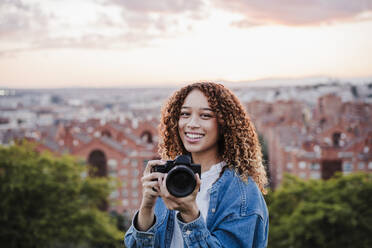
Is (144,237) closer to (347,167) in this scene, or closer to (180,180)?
(180,180)

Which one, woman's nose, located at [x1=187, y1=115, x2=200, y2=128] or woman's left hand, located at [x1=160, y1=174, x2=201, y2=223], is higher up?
woman's nose, located at [x1=187, y1=115, x2=200, y2=128]

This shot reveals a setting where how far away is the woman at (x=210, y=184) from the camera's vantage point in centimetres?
136

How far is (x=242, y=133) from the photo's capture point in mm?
1599

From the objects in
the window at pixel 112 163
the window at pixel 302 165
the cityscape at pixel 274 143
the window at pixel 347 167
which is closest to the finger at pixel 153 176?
the cityscape at pixel 274 143

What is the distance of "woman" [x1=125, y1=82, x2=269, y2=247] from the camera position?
136cm

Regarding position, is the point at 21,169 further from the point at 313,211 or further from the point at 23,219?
the point at 313,211

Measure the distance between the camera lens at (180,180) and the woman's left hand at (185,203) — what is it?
0.01 m

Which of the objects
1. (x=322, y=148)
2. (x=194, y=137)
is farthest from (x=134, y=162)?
(x=194, y=137)

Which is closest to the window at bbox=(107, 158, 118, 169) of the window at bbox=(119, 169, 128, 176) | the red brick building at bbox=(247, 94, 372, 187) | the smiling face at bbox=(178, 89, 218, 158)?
the window at bbox=(119, 169, 128, 176)

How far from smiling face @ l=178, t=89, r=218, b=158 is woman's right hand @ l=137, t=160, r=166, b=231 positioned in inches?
7.4

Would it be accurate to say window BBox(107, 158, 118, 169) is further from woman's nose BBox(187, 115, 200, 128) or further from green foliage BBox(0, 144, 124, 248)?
woman's nose BBox(187, 115, 200, 128)

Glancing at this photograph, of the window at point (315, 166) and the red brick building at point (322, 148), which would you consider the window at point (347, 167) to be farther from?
the window at point (315, 166)

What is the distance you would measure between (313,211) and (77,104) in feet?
228

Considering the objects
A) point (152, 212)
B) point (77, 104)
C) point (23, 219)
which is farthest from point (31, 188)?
point (77, 104)
